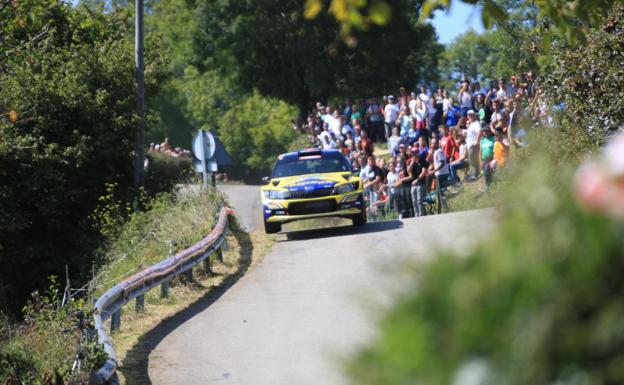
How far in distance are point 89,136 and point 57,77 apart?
1705 millimetres

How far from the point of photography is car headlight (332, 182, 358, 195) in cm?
2203

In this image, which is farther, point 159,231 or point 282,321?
point 159,231

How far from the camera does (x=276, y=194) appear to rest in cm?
2233

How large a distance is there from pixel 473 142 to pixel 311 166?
3.79 m

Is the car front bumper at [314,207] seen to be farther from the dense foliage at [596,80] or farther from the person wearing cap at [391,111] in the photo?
the person wearing cap at [391,111]

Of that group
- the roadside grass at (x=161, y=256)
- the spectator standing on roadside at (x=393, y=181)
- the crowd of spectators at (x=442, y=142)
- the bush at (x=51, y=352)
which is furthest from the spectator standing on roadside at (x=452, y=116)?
the bush at (x=51, y=352)

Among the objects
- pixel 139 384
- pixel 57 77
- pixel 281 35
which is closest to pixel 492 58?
pixel 281 35

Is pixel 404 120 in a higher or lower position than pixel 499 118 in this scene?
higher

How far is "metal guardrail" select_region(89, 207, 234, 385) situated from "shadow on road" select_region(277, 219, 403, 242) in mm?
2277

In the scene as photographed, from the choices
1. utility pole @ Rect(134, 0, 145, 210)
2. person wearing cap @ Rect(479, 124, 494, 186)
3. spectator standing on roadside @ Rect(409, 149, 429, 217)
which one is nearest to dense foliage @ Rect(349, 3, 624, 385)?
person wearing cap @ Rect(479, 124, 494, 186)

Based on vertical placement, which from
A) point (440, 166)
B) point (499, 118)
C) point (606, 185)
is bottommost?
point (606, 185)

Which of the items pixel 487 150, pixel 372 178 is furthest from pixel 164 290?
pixel 372 178

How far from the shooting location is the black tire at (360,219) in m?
22.6

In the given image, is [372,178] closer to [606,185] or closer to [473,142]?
[473,142]
